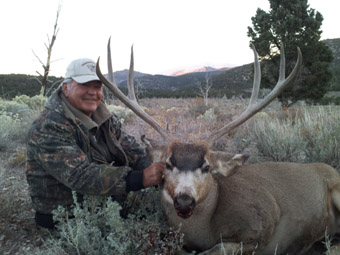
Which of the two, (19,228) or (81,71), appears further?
(81,71)

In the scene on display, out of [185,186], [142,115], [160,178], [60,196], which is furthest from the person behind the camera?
[142,115]

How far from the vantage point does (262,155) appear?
5332 millimetres

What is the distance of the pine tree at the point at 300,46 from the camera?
18.8m

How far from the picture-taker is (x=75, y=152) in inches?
113

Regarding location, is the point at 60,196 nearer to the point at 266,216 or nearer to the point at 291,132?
the point at 266,216

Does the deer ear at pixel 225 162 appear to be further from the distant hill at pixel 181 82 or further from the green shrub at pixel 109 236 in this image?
the distant hill at pixel 181 82

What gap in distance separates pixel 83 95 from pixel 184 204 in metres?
1.83

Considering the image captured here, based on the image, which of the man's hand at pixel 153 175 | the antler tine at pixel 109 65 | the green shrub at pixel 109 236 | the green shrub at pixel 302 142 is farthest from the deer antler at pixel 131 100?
the green shrub at pixel 302 142

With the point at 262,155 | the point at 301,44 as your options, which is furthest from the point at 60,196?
the point at 301,44

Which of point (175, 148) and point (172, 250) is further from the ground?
point (175, 148)

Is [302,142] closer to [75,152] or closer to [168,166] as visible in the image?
[168,166]

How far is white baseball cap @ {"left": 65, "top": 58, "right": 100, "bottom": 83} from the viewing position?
10.9 feet

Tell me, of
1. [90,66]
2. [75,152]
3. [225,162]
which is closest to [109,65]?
[90,66]

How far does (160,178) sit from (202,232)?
64 cm
